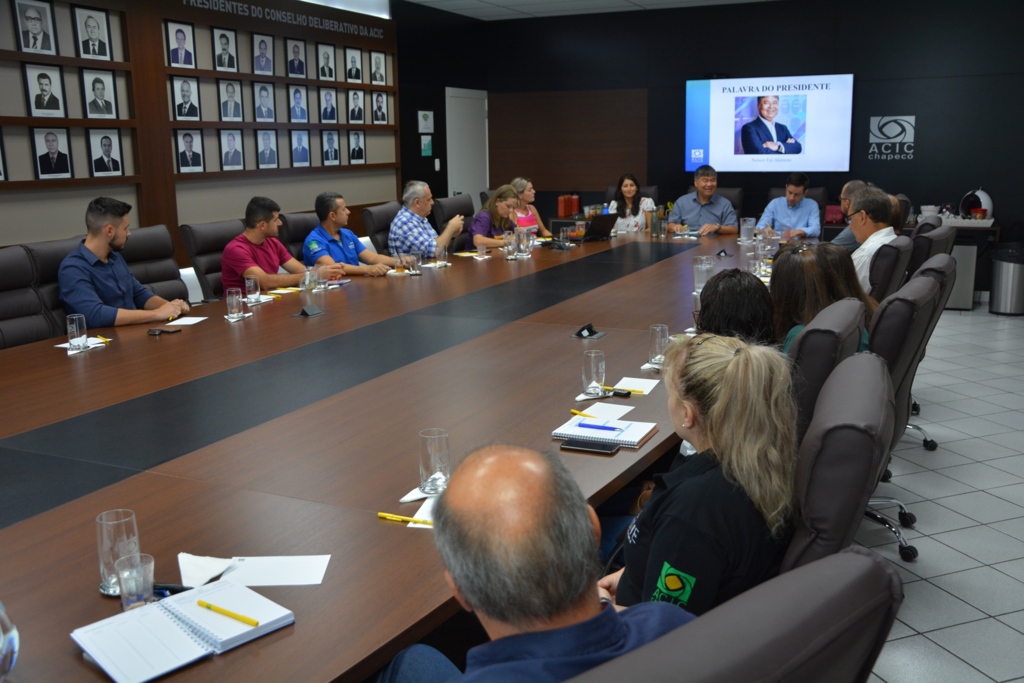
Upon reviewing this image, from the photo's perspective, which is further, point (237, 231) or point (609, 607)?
point (237, 231)

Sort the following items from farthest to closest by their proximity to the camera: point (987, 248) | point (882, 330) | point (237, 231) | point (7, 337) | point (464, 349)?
point (987, 248) → point (237, 231) → point (7, 337) → point (464, 349) → point (882, 330)

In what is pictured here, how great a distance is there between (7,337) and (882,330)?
3655 mm

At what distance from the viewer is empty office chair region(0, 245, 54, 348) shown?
4.05 m

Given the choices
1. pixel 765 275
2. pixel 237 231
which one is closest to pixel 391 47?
pixel 237 231

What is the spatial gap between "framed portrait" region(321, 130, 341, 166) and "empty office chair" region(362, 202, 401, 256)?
5.73 ft

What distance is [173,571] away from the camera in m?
1.75

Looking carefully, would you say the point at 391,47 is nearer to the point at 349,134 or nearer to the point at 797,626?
the point at 349,134

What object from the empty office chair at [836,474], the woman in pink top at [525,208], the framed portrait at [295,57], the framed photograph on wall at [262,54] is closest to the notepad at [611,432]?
the empty office chair at [836,474]

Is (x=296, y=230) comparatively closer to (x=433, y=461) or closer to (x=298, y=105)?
(x=298, y=105)

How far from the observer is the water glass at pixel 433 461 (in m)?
2.12

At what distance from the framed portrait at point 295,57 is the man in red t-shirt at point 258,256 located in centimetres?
294

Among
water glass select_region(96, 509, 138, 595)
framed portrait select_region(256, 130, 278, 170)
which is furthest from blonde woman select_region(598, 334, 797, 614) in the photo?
framed portrait select_region(256, 130, 278, 170)

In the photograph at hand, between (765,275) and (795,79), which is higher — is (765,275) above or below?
below

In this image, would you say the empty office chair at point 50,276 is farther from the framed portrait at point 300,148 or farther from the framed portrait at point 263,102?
the framed portrait at point 300,148
